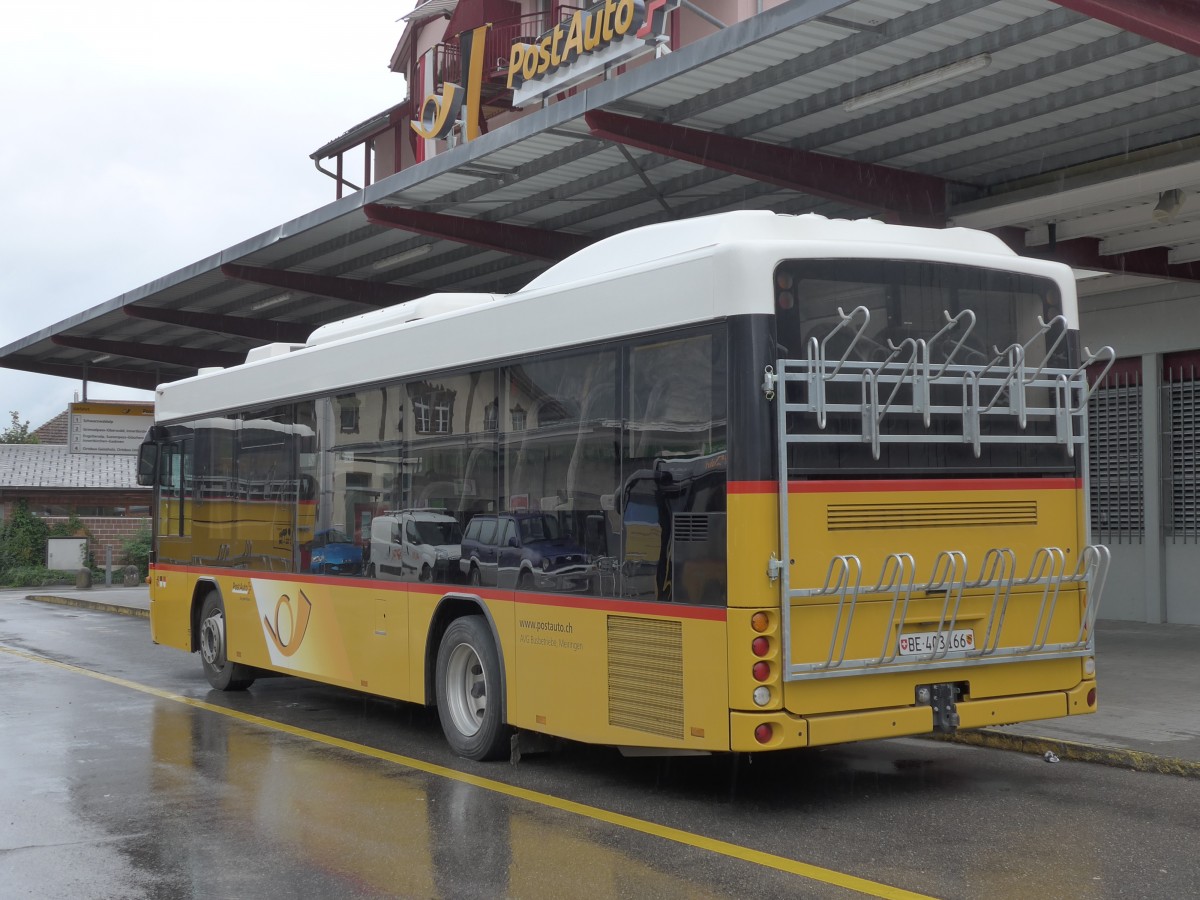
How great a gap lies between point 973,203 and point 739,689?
8674mm

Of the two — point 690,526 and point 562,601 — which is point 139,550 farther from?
point 690,526

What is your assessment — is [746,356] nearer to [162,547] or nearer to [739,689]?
[739,689]

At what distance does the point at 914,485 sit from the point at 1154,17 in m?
4.01

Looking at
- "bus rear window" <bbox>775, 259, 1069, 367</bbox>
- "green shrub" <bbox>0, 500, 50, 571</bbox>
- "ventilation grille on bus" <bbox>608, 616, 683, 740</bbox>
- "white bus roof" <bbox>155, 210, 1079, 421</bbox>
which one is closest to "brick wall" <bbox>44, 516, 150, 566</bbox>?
"green shrub" <bbox>0, 500, 50, 571</bbox>

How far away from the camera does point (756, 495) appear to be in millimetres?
7043

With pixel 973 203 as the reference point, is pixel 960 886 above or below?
below

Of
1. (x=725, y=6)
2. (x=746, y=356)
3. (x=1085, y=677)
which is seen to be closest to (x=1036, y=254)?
(x=725, y=6)

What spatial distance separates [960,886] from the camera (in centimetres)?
602

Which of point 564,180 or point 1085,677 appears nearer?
point 1085,677

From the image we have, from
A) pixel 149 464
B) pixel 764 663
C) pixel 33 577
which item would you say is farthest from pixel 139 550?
pixel 764 663

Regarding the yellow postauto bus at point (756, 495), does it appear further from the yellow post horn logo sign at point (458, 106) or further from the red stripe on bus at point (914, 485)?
the yellow post horn logo sign at point (458, 106)

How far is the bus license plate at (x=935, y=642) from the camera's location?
7.46 metres

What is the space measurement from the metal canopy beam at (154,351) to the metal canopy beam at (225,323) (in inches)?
108

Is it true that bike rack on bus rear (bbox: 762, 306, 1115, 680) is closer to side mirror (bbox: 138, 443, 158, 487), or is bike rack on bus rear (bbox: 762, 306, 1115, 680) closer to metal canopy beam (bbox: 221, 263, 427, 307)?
side mirror (bbox: 138, 443, 158, 487)
